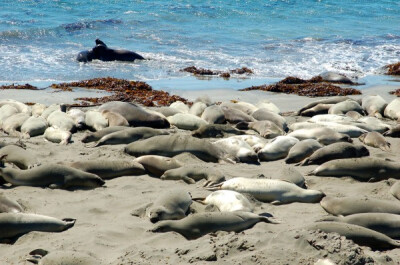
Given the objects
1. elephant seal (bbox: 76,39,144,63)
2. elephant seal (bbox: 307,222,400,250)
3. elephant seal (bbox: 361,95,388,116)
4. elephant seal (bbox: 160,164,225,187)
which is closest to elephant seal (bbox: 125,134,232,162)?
elephant seal (bbox: 160,164,225,187)

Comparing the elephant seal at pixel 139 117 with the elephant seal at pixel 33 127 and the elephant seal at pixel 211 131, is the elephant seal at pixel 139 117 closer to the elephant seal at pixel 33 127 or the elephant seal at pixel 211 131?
the elephant seal at pixel 211 131

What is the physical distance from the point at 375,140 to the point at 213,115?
2.23 m

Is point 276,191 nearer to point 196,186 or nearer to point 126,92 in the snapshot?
point 196,186

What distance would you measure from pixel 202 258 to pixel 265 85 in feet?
27.4

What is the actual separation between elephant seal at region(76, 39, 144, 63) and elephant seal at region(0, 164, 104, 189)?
30.2ft

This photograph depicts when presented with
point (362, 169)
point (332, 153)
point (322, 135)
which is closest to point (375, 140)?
point (322, 135)

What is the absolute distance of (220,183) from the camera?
5629 millimetres

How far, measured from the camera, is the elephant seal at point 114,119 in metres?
7.93

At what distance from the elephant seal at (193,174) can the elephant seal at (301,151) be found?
112cm

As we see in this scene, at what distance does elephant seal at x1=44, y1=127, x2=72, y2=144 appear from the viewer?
7387 mm

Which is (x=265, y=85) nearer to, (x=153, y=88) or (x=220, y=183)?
(x=153, y=88)

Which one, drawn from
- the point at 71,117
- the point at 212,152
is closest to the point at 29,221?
the point at 212,152

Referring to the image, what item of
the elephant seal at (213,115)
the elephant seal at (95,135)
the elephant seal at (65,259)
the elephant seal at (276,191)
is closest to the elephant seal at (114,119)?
the elephant seal at (95,135)

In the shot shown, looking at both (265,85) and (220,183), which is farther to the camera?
(265,85)
